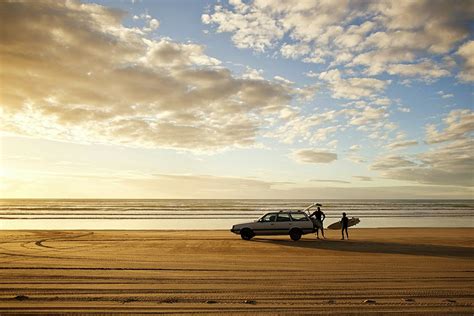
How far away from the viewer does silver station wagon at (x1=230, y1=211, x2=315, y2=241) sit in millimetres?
20109

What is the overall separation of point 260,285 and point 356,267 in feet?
13.5

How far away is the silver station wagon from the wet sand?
3473 mm

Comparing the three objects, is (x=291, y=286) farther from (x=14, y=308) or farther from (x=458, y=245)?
(x=458, y=245)

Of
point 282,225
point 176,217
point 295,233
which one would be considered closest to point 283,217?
point 282,225

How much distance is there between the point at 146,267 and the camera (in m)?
11.5

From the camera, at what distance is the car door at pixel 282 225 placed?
2025 cm

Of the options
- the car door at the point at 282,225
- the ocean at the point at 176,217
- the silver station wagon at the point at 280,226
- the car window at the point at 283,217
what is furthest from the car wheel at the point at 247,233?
the ocean at the point at 176,217

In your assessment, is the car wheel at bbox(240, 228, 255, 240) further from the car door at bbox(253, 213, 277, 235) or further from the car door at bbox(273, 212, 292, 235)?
the car door at bbox(273, 212, 292, 235)

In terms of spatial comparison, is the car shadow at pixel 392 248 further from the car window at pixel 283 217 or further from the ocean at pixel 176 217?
the ocean at pixel 176 217

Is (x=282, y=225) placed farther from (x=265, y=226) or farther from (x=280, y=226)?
(x=265, y=226)

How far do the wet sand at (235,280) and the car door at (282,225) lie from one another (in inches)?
141

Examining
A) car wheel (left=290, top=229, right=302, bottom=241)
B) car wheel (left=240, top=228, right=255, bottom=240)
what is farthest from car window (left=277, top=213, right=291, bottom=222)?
car wheel (left=240, top=228, right=255, bottom=240)

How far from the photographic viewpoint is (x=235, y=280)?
9547mm

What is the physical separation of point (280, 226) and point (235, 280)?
11.1 m
